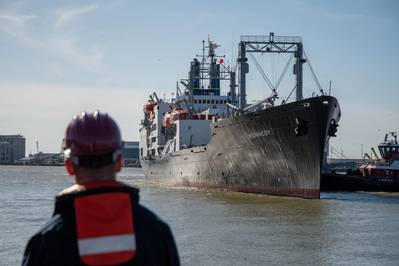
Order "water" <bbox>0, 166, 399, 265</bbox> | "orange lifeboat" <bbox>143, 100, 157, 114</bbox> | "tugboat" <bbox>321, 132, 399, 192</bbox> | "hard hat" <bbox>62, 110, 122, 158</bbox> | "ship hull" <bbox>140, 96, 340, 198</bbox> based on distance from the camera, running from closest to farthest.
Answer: "hard hat" <bbox>62, 110, 122, 158</bbox> < "water" <bbox>0, 166, 399, 265</bbox> < "ship hull" <bbox>140, 96, 340, 198</bbox> < "tugboat" <bbox>321, 132, 399, 192</bbox> < "orange lifeboat" <bbox>143, 100, 157, 114</bbox>

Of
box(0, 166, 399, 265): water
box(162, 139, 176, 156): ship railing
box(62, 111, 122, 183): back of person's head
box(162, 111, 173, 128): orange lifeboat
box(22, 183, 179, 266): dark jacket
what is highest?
box(162, 111, 173, 128): orange lifeboat

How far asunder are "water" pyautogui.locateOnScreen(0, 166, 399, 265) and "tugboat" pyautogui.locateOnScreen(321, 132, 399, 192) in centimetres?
1191

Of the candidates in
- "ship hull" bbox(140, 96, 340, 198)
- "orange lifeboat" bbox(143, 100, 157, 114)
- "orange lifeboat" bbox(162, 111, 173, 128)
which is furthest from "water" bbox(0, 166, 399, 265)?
"orange lifeboat" bbox(143, 100, 157, 114)

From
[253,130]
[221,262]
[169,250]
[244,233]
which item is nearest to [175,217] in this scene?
[244,233]

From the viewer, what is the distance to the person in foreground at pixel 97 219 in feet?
6.92

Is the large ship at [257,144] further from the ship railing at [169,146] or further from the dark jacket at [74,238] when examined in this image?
the dark jacket at [74,238]

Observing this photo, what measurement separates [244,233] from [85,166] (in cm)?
1191

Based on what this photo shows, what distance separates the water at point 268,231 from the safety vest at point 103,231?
8205 millimetres

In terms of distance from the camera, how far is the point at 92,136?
2232 millimetres

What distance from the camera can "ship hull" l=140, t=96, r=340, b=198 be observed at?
24312 millimetres

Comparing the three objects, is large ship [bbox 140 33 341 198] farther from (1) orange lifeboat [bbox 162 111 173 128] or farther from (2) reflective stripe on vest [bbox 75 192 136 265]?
(2) reflective stripe on vest [bbox 75 192 136 265]

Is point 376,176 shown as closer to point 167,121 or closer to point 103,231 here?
point 167,121

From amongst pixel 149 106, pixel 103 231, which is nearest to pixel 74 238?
pixel 103 231

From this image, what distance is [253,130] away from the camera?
1070 inches
